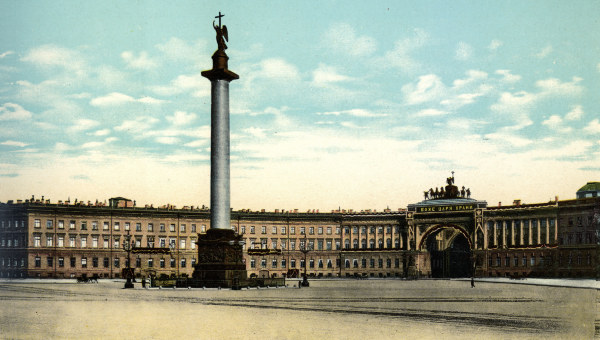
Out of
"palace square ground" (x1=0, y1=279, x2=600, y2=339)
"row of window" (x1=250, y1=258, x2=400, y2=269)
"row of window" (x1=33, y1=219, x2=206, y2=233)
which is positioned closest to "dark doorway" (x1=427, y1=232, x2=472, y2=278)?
"row of window" (x1=250, y1=258, x2=400, y2=269)

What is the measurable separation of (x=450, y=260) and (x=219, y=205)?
66084mm

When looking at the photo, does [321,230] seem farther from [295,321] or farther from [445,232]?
[295,321]

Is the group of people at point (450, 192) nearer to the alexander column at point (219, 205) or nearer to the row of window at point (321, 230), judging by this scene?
the row of window at point (321, 230)

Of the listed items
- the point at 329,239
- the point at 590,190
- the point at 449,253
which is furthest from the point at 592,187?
the point at 329,239

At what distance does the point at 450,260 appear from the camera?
111 metres

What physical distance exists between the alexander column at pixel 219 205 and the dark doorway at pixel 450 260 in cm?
6247

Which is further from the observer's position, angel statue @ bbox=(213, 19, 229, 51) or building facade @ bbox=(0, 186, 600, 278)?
building facade @ bbox=(0, 186, 600, 278)

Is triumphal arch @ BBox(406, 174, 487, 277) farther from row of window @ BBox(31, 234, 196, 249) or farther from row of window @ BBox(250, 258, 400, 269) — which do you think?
row of window @ BBox(31, 234, 196, 249)

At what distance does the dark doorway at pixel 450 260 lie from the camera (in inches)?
4328

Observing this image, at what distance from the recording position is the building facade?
94.6 meters

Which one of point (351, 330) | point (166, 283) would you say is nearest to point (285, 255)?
point (166, 283)

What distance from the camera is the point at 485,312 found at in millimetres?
28391

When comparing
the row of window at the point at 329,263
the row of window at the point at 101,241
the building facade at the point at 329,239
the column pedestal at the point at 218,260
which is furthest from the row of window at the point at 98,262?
the column pedestal at the point at 218,260

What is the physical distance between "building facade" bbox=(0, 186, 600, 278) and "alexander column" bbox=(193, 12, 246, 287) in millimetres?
34512
